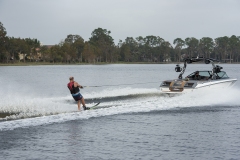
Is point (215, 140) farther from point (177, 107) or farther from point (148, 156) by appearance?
point (177, 107)

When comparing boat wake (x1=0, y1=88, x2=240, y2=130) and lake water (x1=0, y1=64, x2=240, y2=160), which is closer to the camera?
lake water (x1=0, y1=64, x2=240, y2=160)

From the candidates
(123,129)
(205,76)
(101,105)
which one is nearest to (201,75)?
(205,76)

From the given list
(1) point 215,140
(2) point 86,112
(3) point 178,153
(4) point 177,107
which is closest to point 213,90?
(4) point 177,107

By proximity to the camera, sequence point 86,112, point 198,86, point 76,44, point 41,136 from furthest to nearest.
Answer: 1. point 76,44
2. point 198,86
3. point 86,112
4. point 41,136

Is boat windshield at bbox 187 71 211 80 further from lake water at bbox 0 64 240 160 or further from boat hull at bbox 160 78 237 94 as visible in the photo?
lake water at bbox 0 64 240 160

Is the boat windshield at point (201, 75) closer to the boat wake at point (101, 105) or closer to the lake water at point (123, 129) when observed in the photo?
the boat wake at point (101, 105)

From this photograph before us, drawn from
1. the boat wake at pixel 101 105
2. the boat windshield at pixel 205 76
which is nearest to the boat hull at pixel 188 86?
the boat wake at pixel 101 105

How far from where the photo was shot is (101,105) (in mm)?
21062

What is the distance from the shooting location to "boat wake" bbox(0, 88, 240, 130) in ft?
55.0

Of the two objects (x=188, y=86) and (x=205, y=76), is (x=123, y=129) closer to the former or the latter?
(x=188, y=86)

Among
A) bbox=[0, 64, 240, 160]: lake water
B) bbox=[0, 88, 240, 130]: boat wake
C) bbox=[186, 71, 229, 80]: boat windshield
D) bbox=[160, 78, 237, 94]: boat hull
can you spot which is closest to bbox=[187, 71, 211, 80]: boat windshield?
bbox=[186, 71, 229, 80]: boat windshield

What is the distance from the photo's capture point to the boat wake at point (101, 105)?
1675cm

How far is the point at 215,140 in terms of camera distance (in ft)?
45.7

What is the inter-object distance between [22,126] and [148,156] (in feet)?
18.4
